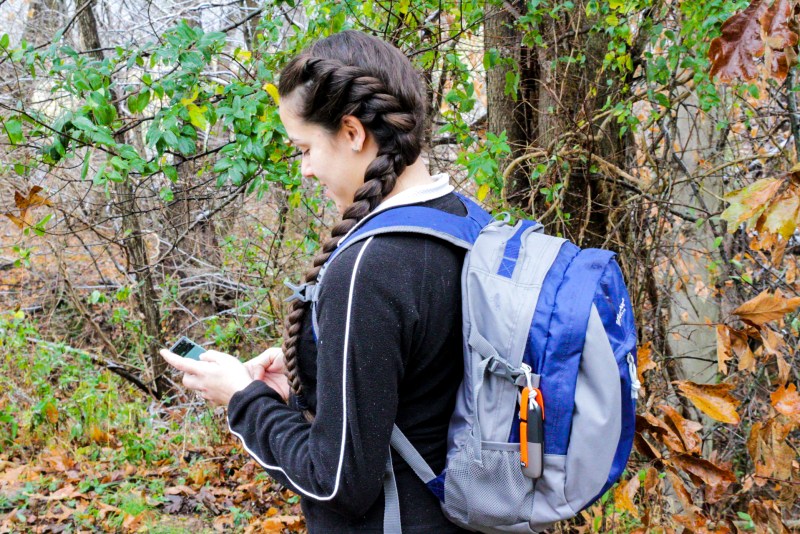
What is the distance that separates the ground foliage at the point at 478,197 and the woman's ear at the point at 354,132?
779 mm

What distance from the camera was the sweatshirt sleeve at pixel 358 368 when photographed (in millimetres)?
1288

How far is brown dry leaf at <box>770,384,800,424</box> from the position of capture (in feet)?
7.46

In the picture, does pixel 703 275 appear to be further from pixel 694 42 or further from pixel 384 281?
pixel 384 281

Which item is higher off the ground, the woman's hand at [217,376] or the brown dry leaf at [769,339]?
the woman's hand at [217,376]

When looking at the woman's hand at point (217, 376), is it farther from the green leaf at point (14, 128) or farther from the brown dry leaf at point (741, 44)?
the green leaf at point (14, 128)

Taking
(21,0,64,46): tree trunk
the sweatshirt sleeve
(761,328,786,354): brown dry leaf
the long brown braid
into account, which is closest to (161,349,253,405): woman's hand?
the long brown braid

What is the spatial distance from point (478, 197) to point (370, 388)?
195cm

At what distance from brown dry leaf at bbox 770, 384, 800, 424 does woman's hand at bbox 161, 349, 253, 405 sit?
1.74 meters

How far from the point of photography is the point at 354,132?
1478mm

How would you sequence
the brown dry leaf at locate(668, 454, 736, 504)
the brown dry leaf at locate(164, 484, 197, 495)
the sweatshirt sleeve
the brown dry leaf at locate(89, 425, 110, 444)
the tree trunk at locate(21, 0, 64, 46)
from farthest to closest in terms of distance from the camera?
the tree trunk at locate(21, 0, 64, 46) → the brown dry leaf at locate(89, 425, 110, 444) → the brown dry leaf at locate(164, 484, 197, 495) → the brown dry leaf at locate(668, 454, 736, 504) → the sweatshirt sleeve

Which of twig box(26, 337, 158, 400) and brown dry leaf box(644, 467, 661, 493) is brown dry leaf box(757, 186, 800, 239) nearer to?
brown dry leaf box(644, 467, 661, 493)

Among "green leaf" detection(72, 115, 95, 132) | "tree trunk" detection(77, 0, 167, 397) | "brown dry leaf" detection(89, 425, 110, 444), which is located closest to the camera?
"green leaf" detection(72, 115, 95, 132)

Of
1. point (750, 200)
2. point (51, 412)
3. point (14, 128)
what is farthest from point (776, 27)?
point (51, 412)

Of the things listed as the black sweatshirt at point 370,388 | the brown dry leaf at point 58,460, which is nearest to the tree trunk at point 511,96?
the black sweatshirt at point 370,388
